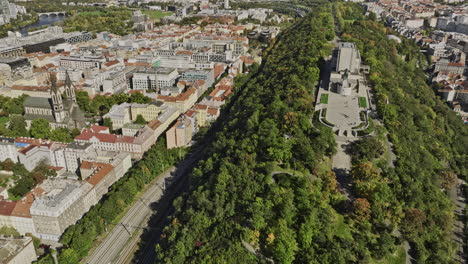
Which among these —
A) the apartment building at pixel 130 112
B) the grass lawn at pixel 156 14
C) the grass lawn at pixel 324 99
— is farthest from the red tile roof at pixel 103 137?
the grass lawn at pixel 156 14

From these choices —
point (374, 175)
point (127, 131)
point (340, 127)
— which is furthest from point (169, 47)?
point (374, 175)

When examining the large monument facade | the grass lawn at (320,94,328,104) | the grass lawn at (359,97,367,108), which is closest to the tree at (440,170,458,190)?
the grass lawn at (359,97,367,108)

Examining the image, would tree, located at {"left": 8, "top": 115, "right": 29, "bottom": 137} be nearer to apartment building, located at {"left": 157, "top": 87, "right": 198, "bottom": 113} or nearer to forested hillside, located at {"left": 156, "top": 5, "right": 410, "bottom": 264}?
apartment building, located at {"left": 157, "top": 87, "right": 198, "bottom": 113}

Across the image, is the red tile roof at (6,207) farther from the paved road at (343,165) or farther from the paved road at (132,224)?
the paved road at (343,165)

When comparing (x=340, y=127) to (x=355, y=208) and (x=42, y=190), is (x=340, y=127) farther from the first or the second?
(x=42, y=190)

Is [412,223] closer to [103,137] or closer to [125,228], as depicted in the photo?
[125,228]
